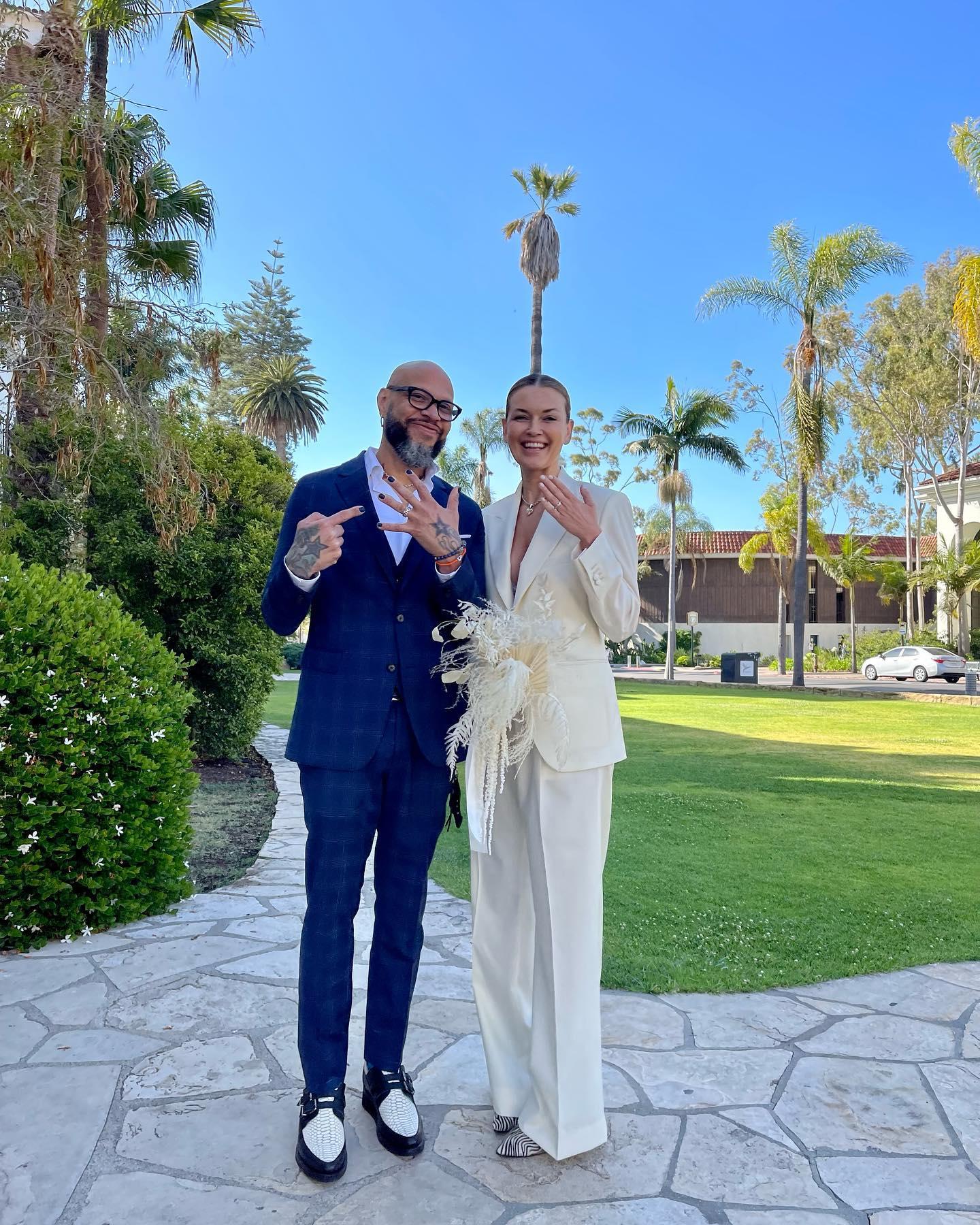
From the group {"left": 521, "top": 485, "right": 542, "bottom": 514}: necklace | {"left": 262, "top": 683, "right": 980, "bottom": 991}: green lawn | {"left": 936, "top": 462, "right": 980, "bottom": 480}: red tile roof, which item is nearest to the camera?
{"left": 521, "top": 485, "right": 542, "bottom": 514}: necklace

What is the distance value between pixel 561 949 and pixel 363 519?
1.34m

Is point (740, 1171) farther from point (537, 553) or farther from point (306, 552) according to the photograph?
point (306, 552)

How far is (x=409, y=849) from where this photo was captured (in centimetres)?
259

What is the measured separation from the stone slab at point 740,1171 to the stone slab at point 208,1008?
1.60 metres

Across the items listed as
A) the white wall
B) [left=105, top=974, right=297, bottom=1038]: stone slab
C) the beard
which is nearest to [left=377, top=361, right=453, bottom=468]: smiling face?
the beard

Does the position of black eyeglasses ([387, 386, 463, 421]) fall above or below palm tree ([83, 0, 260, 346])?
below

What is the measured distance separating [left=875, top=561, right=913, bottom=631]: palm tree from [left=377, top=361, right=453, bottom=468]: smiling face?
3579 centimetres

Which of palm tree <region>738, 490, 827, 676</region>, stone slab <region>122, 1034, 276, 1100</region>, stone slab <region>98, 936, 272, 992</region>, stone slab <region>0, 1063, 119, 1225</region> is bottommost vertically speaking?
stone slab <region>98, 936, 272, 992</region>

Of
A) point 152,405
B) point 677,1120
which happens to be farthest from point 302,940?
point 152,405

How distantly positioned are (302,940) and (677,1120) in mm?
1292

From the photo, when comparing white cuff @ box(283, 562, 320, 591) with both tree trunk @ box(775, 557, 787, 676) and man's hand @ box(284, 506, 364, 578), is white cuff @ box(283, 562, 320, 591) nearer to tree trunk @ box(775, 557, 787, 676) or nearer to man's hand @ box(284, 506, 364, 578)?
man's hand @ box(284, 506, 364, 578)

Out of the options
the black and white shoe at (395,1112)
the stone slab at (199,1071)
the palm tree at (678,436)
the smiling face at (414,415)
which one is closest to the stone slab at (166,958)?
the stone slab at (199,1071)

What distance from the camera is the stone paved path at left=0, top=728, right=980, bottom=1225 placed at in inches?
89.6

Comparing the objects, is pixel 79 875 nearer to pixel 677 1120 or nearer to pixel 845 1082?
pixel 677 1120
